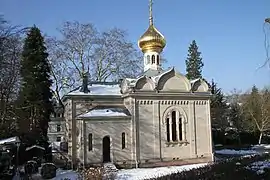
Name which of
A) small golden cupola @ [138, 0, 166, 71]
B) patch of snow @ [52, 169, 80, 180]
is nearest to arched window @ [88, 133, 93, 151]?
patch of snow @ [52, 169, 80, 180]

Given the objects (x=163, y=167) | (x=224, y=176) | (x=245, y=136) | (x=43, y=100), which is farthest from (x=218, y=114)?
(x=224, y=176)

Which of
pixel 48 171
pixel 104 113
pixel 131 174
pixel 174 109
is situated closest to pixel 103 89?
pixel 104 113

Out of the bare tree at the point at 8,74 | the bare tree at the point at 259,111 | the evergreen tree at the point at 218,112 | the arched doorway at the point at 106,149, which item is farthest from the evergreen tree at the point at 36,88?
the bare tree at the point at 259,111

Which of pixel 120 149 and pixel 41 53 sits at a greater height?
pixel 41 53

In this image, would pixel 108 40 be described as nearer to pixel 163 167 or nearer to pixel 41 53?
pixel 41 53

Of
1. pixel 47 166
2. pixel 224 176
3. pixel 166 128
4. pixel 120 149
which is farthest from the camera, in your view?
pixel 166 128

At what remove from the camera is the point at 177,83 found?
24.5 metres

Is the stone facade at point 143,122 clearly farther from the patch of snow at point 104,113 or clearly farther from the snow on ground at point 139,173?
the snow on ground at point 139,173

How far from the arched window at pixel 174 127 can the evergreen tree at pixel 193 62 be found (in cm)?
2516

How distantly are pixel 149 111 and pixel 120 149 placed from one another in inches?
134

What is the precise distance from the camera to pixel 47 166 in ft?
61.9

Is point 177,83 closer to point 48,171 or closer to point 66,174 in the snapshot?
point 66,174

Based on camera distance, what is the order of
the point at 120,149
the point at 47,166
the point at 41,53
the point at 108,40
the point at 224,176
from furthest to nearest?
the point at 108,40 < the point at 41,53 < the point at 120,149 < the point at 47,166 < the point at 224,176

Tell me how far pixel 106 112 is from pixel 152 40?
8.48 metres
